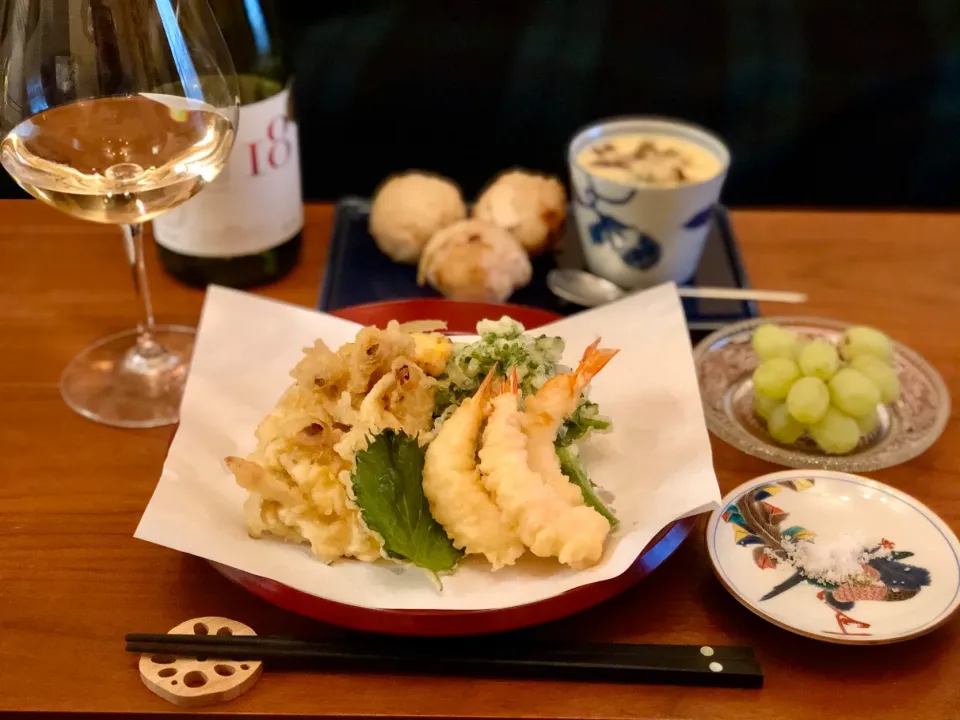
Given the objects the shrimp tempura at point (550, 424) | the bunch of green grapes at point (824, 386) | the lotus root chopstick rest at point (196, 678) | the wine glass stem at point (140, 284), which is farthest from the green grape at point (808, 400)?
the wine glass stem at point (140, 284)

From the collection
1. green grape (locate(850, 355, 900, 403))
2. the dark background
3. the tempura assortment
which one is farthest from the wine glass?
the dark background

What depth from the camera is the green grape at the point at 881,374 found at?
85 centimetres

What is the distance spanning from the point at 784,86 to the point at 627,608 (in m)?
1.41

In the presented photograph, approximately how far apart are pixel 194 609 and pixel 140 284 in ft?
1.29

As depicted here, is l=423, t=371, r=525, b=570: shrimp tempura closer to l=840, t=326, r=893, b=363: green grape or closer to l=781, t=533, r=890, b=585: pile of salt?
l=781, t=533, r=890, b=585: pile of salt

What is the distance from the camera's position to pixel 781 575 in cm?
70

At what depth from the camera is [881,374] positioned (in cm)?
86

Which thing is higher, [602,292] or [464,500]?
[464,500]

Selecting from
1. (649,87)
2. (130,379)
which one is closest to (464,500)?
(130,379)

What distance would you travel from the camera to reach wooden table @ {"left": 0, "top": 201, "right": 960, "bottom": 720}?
0.63 m

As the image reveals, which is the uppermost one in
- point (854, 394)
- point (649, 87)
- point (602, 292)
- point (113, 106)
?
point (113, 106)

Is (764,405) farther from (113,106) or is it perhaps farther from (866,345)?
(113,106)

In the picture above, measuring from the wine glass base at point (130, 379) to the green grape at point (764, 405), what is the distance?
553mm

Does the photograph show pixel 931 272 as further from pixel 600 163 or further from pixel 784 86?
pixel 784 86
